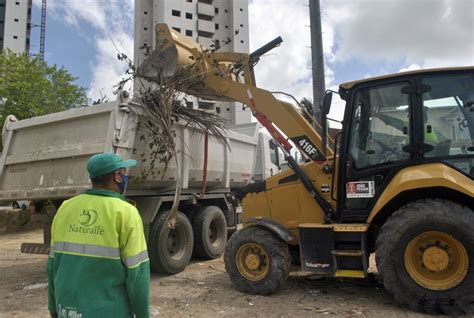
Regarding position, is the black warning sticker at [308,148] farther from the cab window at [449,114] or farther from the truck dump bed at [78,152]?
the truck dump bed at [78,152]

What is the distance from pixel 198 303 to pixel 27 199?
3.36 m

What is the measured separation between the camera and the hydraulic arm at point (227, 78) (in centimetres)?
651

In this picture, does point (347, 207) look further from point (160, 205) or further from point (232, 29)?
point (232, 29)

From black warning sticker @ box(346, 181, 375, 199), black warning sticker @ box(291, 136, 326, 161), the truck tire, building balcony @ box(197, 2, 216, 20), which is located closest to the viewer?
black warning sticker @ box(346, 181, 375, 199)

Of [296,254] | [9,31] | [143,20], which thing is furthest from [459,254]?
[9,31]

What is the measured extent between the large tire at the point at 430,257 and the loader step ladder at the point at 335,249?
0.31m

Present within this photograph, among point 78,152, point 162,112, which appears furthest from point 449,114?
point 78,152

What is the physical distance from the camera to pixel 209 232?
8781 mm

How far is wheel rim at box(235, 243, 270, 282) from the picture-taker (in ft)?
19.2

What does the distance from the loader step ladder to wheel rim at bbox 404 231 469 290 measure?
1.87ft

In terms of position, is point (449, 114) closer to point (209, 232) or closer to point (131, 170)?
point (131, 170)

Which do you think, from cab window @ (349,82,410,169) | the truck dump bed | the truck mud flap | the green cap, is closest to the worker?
the green cap

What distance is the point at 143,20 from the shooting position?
59188 millimetres

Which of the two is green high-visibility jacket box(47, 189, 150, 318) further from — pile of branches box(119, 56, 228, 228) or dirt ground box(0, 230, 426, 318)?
pile of branches box(119, 56, 228, 228)
